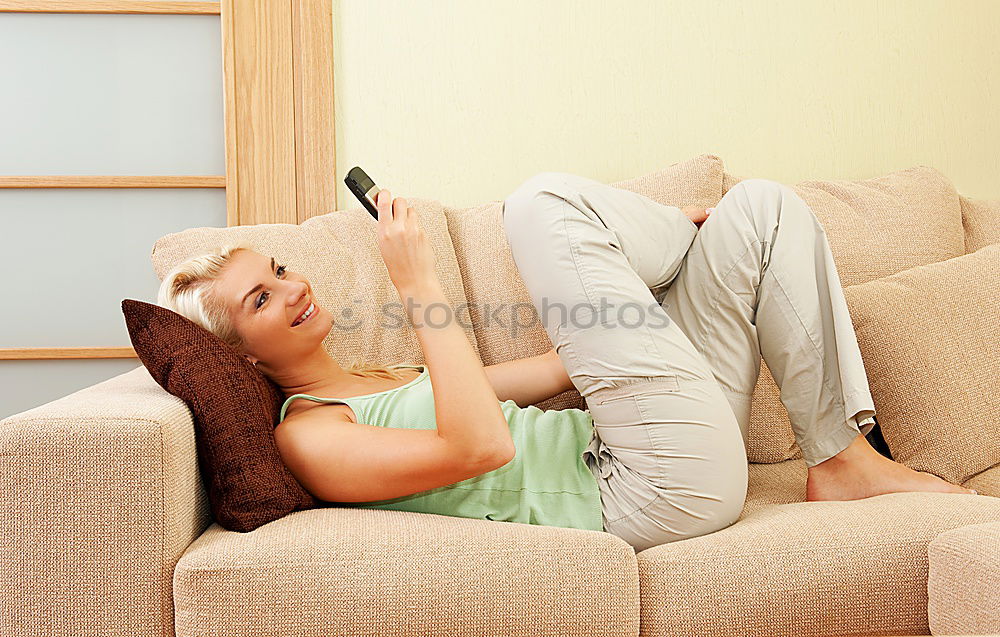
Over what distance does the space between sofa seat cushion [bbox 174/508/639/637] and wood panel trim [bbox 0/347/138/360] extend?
1.22 meters

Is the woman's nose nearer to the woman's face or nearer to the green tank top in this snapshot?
the woman's face

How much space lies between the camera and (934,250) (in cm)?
185

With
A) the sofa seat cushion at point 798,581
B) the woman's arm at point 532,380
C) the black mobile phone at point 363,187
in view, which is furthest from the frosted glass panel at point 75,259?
the sofa seat cushion at point 798,581

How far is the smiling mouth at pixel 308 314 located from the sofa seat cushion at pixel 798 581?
69cm

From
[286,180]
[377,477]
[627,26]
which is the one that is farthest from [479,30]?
[377,477]

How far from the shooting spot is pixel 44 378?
2160mm

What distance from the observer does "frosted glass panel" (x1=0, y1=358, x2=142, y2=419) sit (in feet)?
7.06

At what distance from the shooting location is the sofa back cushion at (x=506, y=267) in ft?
5.65

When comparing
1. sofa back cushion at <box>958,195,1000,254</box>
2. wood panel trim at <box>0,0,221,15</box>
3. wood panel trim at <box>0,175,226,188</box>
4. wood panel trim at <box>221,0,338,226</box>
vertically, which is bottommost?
sofa back cushion at <box>958,195,1000,254</box>

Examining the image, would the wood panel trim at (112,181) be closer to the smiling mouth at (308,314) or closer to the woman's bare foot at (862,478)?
the smiling mouth at (308,314)

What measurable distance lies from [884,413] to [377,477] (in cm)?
97

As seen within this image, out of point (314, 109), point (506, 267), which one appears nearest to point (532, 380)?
point (506, 267)

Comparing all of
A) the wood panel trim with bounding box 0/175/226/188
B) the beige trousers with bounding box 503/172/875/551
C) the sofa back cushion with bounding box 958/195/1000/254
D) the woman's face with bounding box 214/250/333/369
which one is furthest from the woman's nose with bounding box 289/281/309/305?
the sofa back cushion with bounding box 958/195/1000/254

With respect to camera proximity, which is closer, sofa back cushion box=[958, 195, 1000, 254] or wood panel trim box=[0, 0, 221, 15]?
sofa back cushion box=[958, 195, 1000, 254]
